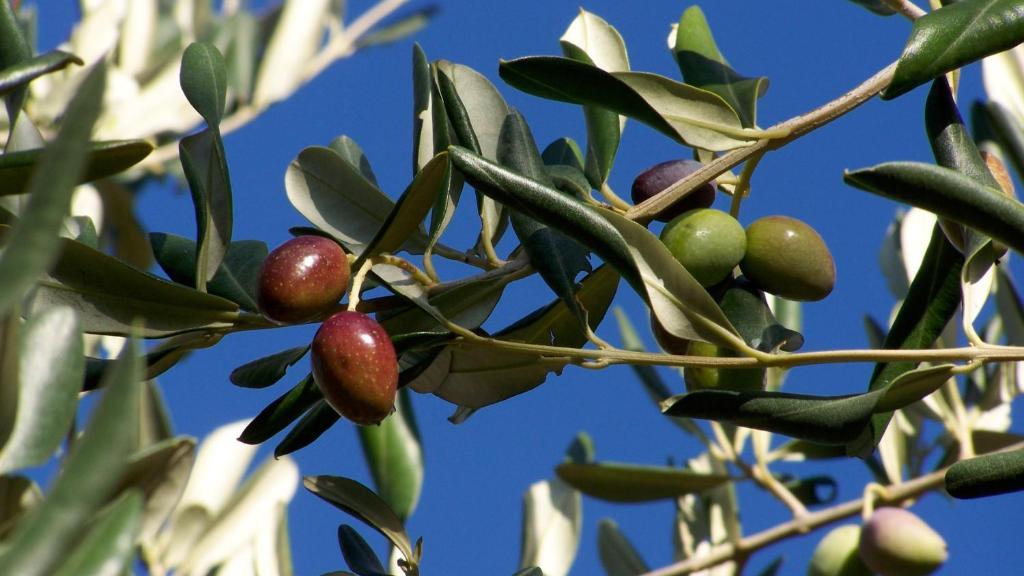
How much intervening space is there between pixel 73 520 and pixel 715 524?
1.99 metres

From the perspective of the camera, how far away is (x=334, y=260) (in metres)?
1.17

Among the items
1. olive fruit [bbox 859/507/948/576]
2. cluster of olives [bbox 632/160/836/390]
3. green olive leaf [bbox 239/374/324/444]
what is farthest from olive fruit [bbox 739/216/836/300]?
olive fruit [bbox 859/507/948/576]

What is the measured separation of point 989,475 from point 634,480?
1.15 meters

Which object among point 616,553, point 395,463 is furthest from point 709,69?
point 616,553

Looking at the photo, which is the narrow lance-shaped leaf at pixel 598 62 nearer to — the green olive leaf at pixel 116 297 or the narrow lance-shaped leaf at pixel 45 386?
the green olive leaf at pixel 116 297

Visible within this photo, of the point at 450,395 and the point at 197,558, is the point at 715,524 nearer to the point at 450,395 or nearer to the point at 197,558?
the point at 197,558

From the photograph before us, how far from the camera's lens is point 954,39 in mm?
1180

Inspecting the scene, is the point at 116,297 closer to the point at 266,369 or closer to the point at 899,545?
the point at 266,369

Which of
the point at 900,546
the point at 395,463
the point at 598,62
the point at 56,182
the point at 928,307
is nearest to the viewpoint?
the point at 56,182

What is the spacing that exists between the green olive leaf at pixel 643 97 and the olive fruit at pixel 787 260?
0.29 ft

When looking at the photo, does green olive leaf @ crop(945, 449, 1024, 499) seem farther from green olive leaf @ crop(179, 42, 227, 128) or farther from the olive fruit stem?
the olive fruit stem

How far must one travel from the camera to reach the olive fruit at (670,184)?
1.36m

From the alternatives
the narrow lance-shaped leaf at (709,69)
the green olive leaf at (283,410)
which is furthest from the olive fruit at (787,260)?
the green olive leaf at (283,410)

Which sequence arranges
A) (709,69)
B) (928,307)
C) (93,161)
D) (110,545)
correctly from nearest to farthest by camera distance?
(110,545) < (93,161) < (928,307) < (709,69)
